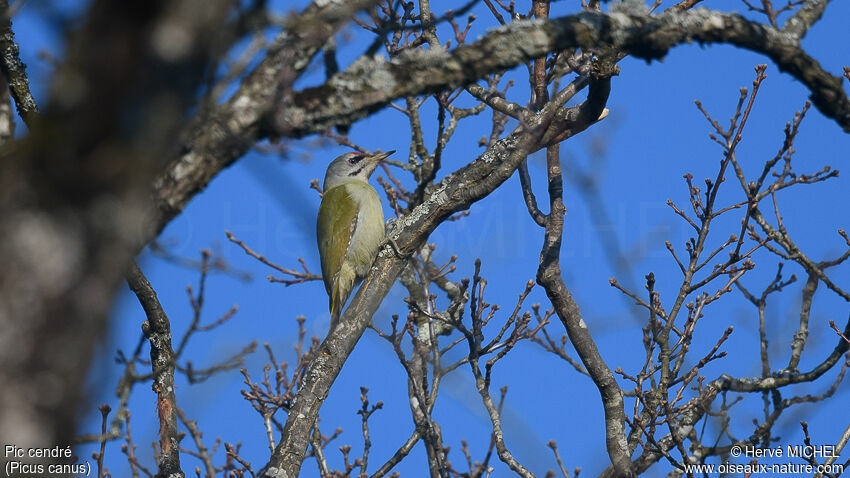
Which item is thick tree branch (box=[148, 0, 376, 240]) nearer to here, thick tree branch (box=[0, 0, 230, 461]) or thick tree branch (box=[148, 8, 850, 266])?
thick tree branch (box=[148, 8, 850, 266])

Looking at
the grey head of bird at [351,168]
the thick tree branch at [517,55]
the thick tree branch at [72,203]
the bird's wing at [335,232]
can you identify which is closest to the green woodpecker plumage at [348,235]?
the bird's wing at [335,232]

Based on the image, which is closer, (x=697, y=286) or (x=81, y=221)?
(x=81, y=221)

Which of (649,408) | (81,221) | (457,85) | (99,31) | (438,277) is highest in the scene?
(438,277)

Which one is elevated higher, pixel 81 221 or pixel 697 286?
pixel 697 286

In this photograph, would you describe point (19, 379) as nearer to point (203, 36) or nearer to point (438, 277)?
point (203, 36)

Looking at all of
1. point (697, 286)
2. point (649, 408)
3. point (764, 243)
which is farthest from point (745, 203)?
point (649, 408)

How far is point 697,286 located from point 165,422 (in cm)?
346

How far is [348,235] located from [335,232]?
183 millimetres

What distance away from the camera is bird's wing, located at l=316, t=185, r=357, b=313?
23.6ft

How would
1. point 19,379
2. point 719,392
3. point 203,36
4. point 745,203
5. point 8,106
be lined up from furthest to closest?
point 745,203, point 719,392, point 8,106, point 203,36, point 19,379

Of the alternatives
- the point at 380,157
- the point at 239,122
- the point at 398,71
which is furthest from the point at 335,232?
the point at 239,122

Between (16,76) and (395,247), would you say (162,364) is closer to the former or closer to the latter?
(395,247)

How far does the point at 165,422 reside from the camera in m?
4.32

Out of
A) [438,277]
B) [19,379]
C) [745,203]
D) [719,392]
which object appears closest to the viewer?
[19,379]
